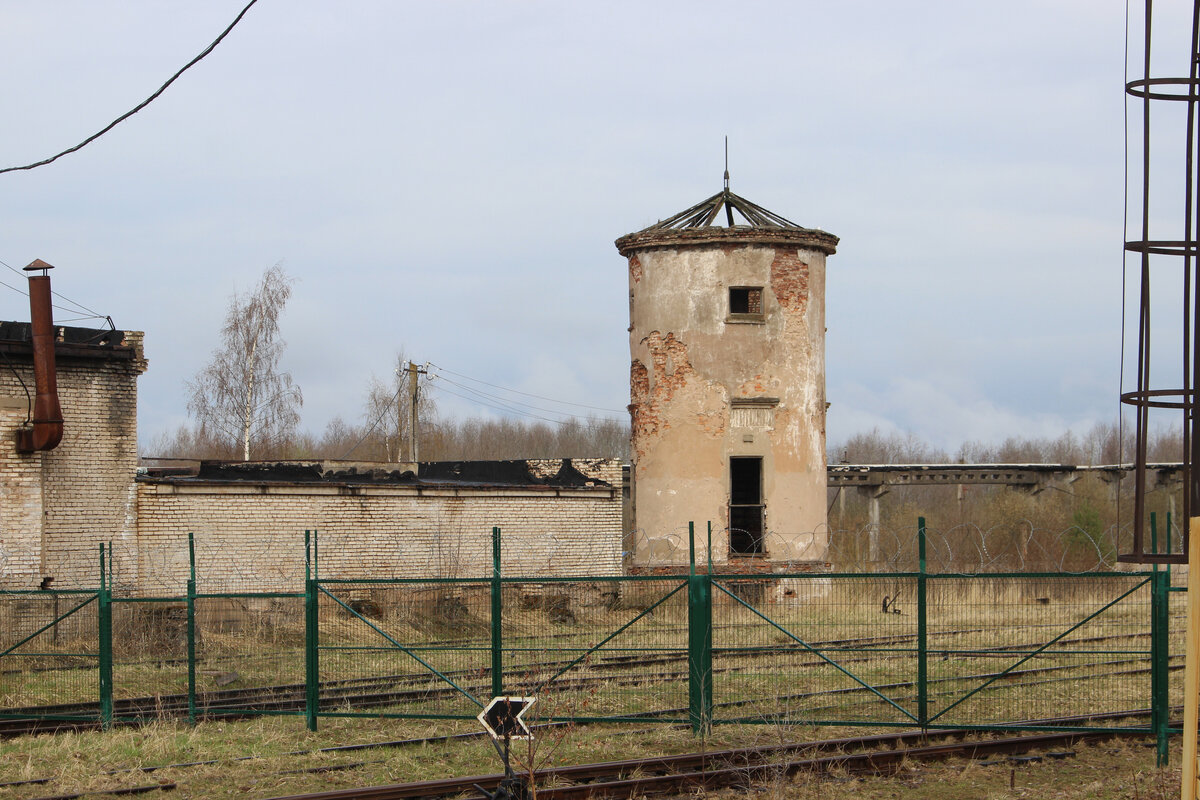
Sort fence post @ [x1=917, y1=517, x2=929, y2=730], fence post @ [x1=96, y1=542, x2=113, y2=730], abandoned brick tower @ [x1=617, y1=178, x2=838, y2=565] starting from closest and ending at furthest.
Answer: fence post @ [x1=917, y1=517, x2=929, y2=730] → fence post @ [x1=96, y1=542, x2=113, y2=730] → abandoned brick tower @ [x1=617, y1=178, x2=838, y2=565]

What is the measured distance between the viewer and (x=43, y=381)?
20.1m

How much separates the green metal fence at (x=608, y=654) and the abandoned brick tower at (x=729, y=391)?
1.62m

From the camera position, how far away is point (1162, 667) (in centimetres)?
1130

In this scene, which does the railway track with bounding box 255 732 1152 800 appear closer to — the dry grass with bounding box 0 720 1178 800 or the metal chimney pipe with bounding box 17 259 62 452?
the dry grass with bounding box 0 720 1178 800

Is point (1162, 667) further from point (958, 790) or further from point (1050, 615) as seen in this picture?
point (1050, 615)

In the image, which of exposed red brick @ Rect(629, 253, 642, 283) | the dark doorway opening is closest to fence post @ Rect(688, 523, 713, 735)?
the dark doorway opening

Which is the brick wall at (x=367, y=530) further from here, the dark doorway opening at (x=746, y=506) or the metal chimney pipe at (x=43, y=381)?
the dark doorway opening at (x=746, y=506)

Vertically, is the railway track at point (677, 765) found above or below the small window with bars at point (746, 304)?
below

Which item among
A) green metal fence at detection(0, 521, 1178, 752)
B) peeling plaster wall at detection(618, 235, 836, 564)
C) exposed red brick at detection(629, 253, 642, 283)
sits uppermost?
exposed red brick at detection(629, 253, 642, 283)

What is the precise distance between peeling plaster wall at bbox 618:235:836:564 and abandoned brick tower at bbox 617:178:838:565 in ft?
0.07

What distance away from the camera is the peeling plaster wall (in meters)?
26.9

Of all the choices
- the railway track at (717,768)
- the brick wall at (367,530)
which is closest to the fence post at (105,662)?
the railway track at (717,768)

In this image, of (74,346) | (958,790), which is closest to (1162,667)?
(958,790)

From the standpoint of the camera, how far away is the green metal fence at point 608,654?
→ 1253 centimetres
